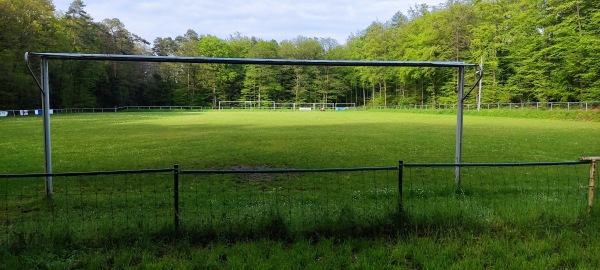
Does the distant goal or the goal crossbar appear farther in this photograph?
the distant goal

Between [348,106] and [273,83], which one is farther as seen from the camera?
[348,106]

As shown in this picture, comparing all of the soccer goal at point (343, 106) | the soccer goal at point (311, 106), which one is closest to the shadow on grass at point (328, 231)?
the soccer goal at point (311, 106)

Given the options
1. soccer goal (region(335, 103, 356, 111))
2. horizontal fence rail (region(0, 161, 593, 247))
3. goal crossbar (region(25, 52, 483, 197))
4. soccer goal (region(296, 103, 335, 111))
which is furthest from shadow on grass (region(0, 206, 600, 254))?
soccer goal (region(335, 103, 356, 111))

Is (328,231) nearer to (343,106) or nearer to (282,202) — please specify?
(282,202)

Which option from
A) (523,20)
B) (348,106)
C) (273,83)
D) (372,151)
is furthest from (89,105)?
(523,20)

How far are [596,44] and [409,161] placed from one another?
1542 inches

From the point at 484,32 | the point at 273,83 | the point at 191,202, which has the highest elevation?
the point at 484,32

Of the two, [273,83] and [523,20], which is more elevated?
[523,20]

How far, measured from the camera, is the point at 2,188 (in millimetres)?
7805

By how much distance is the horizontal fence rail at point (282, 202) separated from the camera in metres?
4.66

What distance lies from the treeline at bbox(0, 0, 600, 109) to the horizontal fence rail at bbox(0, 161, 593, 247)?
41658 millimetres

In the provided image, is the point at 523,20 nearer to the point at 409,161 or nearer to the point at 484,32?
the point at 484,32

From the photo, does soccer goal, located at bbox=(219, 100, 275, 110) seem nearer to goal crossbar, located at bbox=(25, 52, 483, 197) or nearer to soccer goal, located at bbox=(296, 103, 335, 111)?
soccer goal, located at bbox=(296, 103, 335, 111)

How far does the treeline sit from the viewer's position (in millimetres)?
44594
